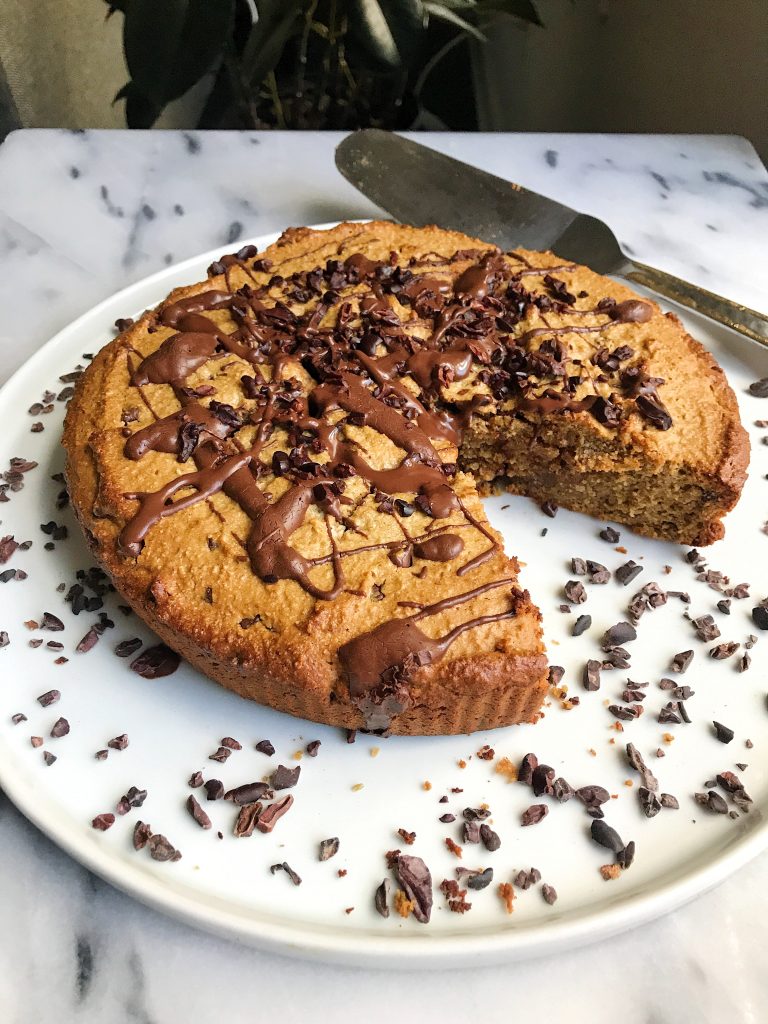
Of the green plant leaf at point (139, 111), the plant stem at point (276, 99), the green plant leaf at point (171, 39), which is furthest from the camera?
the plant stem at point (276, 99)

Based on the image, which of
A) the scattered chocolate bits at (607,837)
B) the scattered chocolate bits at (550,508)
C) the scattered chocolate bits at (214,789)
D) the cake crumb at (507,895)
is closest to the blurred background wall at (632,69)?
the scattered chocolate bits at (550,508)

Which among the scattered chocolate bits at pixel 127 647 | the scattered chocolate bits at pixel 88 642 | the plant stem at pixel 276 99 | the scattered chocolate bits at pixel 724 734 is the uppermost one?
the plant stem at pixel 276 99

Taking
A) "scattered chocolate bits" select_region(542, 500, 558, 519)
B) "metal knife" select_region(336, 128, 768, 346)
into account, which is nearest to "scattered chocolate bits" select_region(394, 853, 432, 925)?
"scattered chocolate bits" select_region(542, 500, 558, 519)

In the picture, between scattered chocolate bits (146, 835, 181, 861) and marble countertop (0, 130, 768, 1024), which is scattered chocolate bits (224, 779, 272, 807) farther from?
marble countertop (0, 130, 768, 1024)

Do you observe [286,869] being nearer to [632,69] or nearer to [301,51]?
[301,51]

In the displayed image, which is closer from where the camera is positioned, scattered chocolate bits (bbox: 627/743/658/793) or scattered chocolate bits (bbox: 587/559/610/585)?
scattered chocolate bits (bbox: 627/743/658/793)

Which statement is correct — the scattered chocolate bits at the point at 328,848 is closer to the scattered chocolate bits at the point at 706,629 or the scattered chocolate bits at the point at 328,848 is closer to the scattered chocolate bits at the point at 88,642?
the scattered chocolate bits at the point at 88,642
